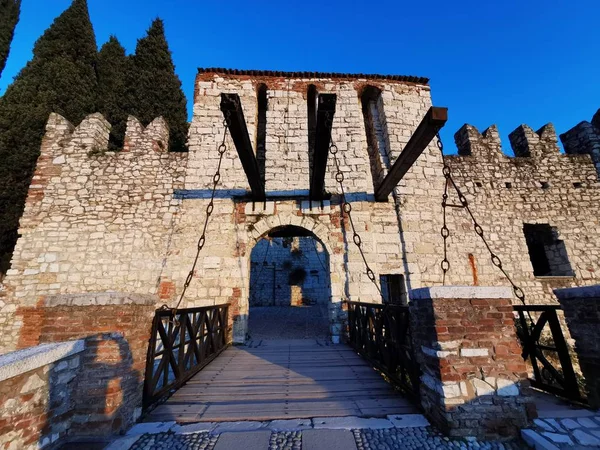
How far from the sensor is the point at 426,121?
395 centimetres

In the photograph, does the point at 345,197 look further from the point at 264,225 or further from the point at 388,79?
the point at 388,79

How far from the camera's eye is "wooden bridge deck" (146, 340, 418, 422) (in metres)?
2.67

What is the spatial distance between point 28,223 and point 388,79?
34.6 ft

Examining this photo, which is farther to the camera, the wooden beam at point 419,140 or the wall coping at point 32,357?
the wooden beam at point 419,140

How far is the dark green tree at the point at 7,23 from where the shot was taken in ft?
41.7

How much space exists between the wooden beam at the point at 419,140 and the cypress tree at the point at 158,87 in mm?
10309

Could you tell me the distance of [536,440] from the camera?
2088mm

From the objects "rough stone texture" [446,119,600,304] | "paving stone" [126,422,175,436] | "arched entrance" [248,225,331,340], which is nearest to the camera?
"paving stone" [126,422,175,436]

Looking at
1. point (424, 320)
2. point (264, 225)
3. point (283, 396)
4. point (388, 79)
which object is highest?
point (388, 79)

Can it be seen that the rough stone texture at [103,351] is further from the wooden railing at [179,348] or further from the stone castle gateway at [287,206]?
the stone castle gateway at [287,206]

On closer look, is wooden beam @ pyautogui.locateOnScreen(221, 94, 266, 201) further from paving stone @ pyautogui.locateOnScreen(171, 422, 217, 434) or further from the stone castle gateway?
paving stone @ pyautogui.locateOnScreen(171, 422, 217, 434)

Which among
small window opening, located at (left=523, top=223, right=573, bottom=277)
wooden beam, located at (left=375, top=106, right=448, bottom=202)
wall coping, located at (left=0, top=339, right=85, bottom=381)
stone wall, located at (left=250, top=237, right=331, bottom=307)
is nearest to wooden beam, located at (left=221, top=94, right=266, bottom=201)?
wooden beam, located at (left=375, top=106, right=448, bottom=202)

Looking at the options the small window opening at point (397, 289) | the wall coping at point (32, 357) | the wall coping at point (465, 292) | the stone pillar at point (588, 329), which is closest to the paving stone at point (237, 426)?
the wall coping at point (32, 357)

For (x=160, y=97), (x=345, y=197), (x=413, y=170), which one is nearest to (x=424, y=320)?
(x=345, y=197)
